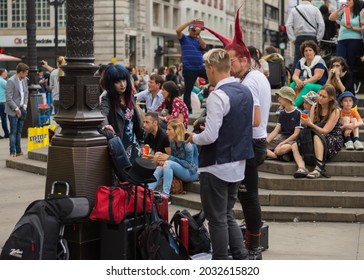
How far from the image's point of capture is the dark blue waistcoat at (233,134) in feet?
21.2

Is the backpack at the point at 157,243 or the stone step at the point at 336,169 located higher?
the stone step at the point at 336,169

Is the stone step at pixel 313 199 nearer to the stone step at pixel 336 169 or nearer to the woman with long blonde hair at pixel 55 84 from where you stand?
the stone step at pixel 336 169

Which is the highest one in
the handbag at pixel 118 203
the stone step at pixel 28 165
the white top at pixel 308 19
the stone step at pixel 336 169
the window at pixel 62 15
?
the window at pixel 62 15

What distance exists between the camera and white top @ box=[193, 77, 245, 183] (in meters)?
6.39

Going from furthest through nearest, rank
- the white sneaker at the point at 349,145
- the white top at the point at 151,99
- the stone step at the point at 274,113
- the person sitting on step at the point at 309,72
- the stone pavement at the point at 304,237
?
the white top at the point at 151,99
the stone step at the point at 274,113
the person sitting on step at the point at 309,72
the white sneaker at the point at 349,145
the stone pavement at the point at 304,237

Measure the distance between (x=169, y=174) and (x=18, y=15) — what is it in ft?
166

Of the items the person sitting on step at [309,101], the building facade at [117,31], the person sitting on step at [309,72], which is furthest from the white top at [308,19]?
the building facade at [117,31]

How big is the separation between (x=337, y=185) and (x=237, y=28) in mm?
3599

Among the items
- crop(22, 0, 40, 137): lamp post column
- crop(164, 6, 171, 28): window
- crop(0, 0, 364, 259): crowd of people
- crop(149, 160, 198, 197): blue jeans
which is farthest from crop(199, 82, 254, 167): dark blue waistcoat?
crop(164, 6, 171, 28): window

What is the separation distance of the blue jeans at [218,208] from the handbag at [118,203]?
590mm

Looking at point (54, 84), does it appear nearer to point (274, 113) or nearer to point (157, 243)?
point (274, 113)

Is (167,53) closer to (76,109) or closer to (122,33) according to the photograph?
(122,33)

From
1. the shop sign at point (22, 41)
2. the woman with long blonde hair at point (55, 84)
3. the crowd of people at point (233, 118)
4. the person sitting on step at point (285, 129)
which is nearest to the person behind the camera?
the crowd of people at point (233, 118)

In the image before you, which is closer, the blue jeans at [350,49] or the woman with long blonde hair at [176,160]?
the woman with long blonde hair at [176,160]
